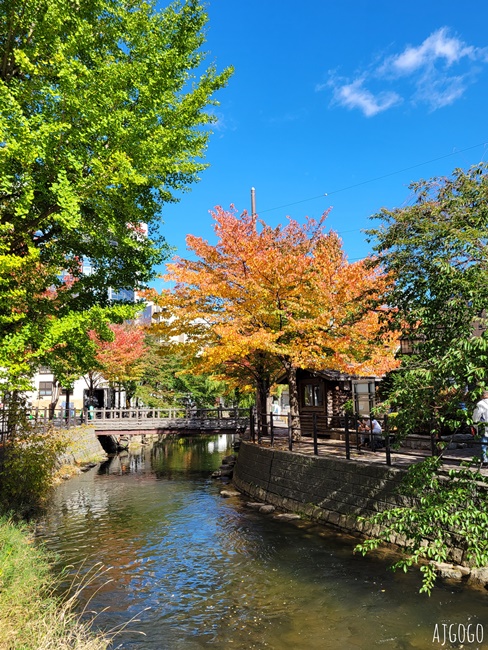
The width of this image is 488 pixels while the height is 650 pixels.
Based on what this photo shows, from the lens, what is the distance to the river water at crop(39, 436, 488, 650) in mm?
7523

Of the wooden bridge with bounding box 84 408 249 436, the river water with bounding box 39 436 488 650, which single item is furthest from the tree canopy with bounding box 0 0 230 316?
the wooden bridge with bounding box 84 408 249 436

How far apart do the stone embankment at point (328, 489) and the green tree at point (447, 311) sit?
149 inches

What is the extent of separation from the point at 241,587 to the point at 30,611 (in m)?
4.57

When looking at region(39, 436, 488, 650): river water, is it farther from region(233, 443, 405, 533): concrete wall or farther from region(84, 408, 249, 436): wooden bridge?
region(84, 408, 249, 436): wooden bridge

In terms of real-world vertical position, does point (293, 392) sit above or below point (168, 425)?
above

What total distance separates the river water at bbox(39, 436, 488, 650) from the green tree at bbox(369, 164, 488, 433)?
3370mm

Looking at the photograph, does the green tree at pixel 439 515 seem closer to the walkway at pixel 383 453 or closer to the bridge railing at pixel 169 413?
the walkway at pixel 383 453

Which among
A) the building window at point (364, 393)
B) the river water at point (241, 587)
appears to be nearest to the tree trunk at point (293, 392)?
the building window at point (364, 393)

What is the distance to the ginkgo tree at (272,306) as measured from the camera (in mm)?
16906

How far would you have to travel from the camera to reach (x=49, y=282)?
1227 centimetres

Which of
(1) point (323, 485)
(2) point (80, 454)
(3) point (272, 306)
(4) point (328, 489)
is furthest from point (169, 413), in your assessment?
(4) point (328, 489)

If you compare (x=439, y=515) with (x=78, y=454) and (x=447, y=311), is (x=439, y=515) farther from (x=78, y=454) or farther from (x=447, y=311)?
(x=78, y=454)

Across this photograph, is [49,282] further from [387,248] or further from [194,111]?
[387,248]

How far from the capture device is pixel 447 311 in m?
7.29
